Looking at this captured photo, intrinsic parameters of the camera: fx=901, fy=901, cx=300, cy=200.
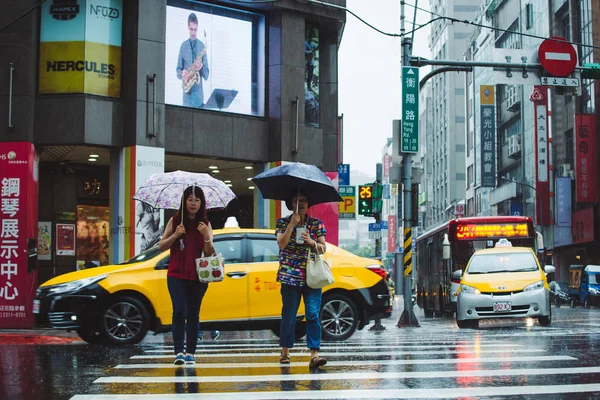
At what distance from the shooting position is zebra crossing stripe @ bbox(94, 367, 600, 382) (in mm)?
7814

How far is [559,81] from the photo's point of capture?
21.3 meters

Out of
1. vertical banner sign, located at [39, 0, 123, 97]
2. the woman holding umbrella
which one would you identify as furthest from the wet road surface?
vertical banner sign, located at [39, 0, 123, 97]

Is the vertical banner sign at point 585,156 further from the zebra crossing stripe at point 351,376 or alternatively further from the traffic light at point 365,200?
the zebra crossing stripe at point 351,376

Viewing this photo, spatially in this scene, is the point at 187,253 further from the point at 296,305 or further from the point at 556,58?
the point at 556,58

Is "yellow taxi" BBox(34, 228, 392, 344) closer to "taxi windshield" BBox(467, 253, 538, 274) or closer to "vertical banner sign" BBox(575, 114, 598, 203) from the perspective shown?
"taxi windshield" BBox(467, 253, 538, 274)

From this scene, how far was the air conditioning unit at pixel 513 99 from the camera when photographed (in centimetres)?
6525

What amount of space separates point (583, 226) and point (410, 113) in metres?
29.9

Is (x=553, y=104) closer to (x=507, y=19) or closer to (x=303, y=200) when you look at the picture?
(x=507, y=19)

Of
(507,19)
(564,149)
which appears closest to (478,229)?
(564,149)

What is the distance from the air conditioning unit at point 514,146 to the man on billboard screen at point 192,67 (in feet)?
152

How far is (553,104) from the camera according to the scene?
55469 mm

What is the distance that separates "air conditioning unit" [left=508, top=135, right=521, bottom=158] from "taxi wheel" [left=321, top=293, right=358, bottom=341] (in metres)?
54.3

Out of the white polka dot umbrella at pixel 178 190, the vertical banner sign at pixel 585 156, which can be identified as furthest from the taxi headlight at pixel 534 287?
the vertical banner sign at pixel 585 156

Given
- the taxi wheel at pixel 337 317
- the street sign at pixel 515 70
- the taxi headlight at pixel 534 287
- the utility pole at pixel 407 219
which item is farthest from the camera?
the street sign at pixel 515 70
